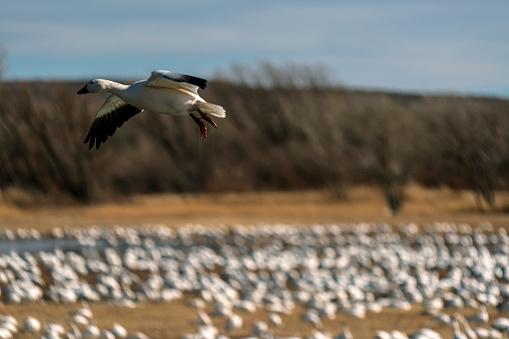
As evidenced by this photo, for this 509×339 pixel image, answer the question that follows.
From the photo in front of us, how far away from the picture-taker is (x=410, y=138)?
111ft

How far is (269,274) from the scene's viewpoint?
1766 centimetres

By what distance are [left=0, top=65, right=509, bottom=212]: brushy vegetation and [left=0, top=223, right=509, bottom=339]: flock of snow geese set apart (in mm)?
6525

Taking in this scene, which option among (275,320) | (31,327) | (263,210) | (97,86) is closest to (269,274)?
(275,320)

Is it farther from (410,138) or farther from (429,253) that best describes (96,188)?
(429,253)

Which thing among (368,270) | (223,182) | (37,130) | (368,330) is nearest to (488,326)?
(368,330)

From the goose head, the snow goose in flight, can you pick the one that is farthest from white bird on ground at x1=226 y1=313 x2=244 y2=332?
the goose head

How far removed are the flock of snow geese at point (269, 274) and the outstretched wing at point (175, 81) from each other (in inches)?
244

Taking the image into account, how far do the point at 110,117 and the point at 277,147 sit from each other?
125 ft

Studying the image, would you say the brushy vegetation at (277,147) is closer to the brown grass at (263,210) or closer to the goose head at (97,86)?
the brown grass at (263,210)

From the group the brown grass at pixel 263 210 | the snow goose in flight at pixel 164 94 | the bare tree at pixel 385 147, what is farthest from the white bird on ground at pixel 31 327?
the bare tree at pixel 385 147

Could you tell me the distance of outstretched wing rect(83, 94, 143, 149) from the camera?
225 inches

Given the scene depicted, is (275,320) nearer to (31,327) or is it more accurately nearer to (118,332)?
Result: (118,332)

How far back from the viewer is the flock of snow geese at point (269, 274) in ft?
42.0

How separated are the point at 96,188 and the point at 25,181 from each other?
3.50m
